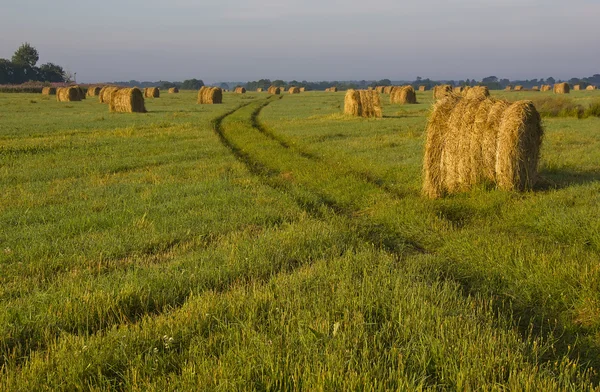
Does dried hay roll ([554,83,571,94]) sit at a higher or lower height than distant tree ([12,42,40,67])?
lower

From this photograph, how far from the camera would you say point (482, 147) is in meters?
10.9

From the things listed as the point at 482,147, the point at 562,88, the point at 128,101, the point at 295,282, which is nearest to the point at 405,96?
the point at 128,101

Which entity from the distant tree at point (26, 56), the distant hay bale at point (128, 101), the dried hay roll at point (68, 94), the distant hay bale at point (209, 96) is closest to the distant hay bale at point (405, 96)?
the distant hay bale at point (209, 96)

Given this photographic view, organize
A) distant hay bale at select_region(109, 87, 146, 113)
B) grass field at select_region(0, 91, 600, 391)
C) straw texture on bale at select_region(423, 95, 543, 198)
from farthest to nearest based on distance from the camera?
distant hay bale at select_region(109, 87, 146, 113) → straw texture on bale at select_region(423, 95, 543, 198) → grass field at select_region(0, 91, 600, 391)

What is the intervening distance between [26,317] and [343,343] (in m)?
3.28

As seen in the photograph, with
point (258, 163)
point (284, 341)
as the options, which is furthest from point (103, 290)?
point (258, 163)

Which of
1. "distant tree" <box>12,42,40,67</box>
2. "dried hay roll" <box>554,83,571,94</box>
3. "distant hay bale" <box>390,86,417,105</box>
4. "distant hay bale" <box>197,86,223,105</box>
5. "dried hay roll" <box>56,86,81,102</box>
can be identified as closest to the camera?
"distant hay bale" <box>390,86,417,105</box>

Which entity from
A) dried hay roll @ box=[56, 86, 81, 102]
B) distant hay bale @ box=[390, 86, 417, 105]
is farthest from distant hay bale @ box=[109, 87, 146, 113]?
distant hay bale @ box=[390, 86, 417, 105]

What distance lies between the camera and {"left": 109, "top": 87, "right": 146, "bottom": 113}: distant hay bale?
37.8m

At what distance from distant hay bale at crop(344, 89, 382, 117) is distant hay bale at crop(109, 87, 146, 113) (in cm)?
1754

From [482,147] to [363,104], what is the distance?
868 inches

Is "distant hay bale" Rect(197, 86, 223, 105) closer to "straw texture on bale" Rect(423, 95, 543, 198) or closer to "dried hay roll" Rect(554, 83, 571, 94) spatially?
"straw texture on bale" Rect(423, 95, 543, 198)

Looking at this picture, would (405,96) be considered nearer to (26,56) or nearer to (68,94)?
(68,94)

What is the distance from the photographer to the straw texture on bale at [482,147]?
10383mm
